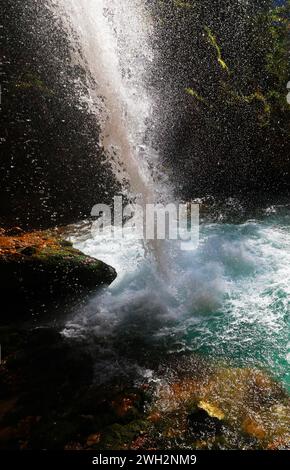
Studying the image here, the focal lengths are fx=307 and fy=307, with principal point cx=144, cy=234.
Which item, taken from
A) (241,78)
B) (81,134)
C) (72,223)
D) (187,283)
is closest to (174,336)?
(187,283)

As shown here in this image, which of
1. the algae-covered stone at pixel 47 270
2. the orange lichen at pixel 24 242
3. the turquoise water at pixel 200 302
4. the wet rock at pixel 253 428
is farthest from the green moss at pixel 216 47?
the wet rock at pixel 253 428

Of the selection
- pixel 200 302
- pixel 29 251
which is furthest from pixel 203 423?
pixel 29 251

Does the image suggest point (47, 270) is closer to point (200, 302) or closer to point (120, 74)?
point (200, 302)

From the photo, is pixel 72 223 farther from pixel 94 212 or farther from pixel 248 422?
pixel 248 422

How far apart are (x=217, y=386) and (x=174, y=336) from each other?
1.18m

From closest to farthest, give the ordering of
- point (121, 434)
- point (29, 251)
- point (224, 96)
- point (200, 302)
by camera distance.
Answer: point (121, 434) → point (29, 251) → point (200, 302) → point (224, 96)

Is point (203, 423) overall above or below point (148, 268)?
below

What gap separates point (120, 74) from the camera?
8.54m

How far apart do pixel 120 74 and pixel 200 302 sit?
259 inches

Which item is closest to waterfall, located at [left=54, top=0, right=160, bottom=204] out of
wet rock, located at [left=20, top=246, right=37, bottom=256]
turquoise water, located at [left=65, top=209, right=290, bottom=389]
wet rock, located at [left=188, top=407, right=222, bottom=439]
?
turquoise water, located at [left=65, top=209, right=290, bottom=389]

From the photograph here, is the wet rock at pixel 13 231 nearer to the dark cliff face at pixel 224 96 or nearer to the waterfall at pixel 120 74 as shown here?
the waterfall at pixel 120 74

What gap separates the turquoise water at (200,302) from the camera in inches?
192

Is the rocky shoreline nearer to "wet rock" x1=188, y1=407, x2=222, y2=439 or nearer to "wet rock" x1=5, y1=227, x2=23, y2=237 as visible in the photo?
"wet rock" x1=5, y1=227, x2=23, y2=237

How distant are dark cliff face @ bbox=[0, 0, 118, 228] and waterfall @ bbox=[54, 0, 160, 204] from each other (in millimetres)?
594
